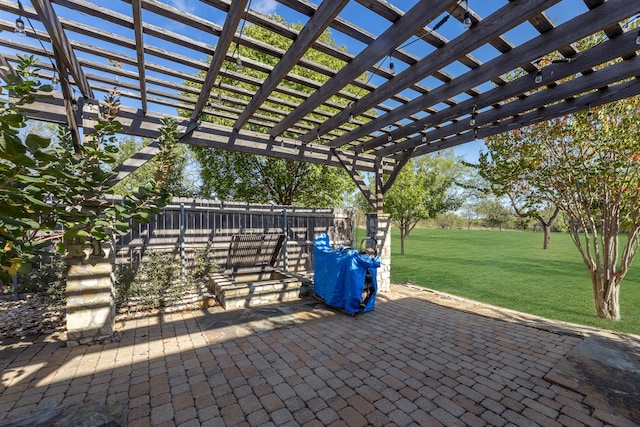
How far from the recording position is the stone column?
3535 mm

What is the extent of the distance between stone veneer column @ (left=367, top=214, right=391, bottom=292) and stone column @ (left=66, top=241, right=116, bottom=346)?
514 centimetres

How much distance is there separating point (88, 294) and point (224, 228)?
376cm

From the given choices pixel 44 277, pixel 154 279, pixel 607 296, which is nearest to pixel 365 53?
pixel 154 279

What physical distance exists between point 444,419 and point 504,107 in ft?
14.1

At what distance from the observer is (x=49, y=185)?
1864 millimetres

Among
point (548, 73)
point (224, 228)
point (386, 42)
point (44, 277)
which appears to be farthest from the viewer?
point (224, 228)

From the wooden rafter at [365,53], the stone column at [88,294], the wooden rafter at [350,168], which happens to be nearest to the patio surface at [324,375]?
the stone column at [88,294]

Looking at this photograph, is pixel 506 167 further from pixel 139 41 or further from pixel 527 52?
pixel 139 41

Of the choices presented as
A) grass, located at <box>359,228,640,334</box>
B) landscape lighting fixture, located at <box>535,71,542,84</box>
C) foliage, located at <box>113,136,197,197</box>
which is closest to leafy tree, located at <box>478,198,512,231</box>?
grass, located at <box>359,228,640,334</box>

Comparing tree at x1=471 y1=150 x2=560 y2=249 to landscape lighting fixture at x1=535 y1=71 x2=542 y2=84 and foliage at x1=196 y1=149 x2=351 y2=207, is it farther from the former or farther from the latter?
foliage at x1=196 y1=149 x2=351 y2=207

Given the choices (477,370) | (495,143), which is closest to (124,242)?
(477,370)

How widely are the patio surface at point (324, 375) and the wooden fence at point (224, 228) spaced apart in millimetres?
2336

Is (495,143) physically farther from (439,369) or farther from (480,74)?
(439,369)

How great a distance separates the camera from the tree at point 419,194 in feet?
47.5
